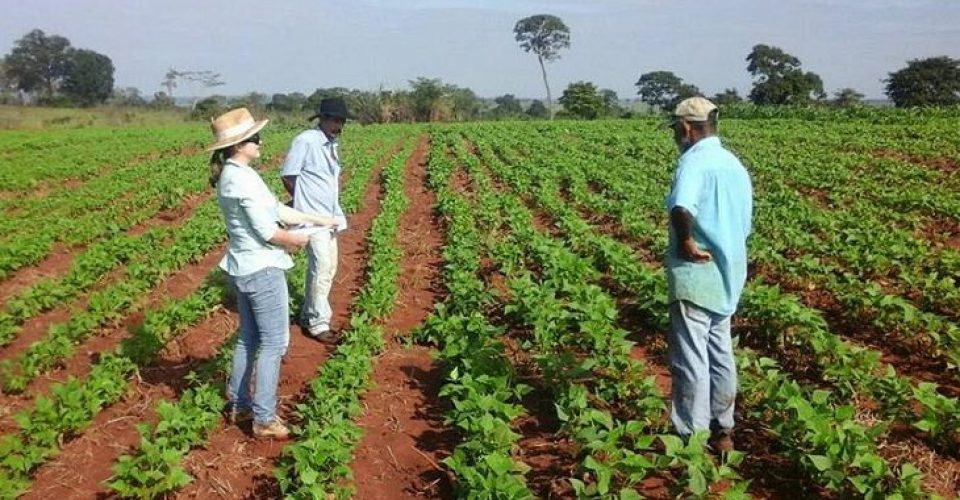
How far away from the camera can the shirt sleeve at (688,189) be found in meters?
3.53

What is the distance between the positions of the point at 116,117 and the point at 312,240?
4447 cm

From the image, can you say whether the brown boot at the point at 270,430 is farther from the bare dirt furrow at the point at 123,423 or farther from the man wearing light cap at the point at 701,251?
the man wearing light cap at the point at 701,251

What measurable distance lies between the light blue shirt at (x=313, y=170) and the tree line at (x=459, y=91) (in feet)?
133

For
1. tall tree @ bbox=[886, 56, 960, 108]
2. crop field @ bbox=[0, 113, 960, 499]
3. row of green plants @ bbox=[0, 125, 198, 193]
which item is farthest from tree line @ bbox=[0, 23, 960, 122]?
crop field @ bbox=[0, 113, 960, 499]

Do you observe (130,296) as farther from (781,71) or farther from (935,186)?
(781,71)

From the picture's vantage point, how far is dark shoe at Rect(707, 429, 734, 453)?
3.96 metres

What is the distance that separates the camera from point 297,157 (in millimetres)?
5672

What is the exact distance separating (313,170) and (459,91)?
46860 mm

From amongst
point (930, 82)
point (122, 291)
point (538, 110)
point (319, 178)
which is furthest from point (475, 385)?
point (538, 110)

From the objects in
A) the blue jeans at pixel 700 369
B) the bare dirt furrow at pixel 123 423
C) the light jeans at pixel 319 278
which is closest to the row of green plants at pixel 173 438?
the bare dirt furrow at pixel 123 423

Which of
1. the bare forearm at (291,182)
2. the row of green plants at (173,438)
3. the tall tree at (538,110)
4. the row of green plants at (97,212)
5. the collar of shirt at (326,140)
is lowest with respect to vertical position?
the row of green plants at (173,438)

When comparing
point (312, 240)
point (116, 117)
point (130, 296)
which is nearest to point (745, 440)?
point (312, 240)

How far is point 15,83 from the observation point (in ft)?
252

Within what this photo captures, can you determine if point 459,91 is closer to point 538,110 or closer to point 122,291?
point 538,110
